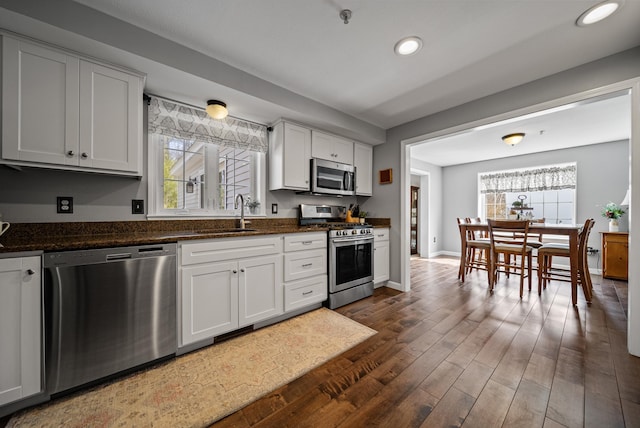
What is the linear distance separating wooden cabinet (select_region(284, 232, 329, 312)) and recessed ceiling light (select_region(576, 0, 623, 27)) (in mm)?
2591

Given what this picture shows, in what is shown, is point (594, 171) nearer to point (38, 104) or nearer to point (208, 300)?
point (208, 300)

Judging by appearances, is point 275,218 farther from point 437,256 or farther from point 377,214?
point 437,256

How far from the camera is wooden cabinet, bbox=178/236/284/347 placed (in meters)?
1.82

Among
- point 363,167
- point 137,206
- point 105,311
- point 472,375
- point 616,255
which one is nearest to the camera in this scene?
point 105,311

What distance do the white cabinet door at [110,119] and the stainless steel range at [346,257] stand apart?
6.10 feet

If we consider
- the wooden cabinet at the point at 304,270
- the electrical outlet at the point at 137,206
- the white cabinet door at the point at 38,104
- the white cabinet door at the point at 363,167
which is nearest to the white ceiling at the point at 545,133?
the white cabinet door at the point at 363,167

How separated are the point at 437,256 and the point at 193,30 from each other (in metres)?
6.53

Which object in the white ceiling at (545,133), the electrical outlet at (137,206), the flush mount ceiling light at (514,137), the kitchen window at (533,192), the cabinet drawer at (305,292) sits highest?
the white ceiling at (545,133)

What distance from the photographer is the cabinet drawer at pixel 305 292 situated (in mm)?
2416

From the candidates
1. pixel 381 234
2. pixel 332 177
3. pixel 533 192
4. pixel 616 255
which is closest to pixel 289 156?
pixel 332 177

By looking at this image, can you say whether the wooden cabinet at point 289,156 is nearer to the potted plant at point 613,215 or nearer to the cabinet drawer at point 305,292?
the cabinet drawer at point 305,292

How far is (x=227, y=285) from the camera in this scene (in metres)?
2.00

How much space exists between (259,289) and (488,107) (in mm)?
3087

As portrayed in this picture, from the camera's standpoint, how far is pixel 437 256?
6.25 metres
